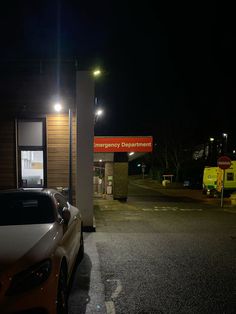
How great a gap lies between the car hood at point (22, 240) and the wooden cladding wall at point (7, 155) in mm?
7036

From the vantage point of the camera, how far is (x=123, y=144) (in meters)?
19.2

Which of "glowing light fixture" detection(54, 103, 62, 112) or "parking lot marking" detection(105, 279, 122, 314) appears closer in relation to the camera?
"parking lot marking" detection(105, 279, 122, 314)

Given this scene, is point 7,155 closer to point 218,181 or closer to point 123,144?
point 123,144

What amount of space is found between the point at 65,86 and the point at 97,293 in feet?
25.3

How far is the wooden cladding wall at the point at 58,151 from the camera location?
1152 cm

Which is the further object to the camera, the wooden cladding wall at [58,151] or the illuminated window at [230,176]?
the illuminated window at [230,176]

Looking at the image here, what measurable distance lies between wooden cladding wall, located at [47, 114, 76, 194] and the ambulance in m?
15.3

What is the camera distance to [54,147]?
37.9 feet

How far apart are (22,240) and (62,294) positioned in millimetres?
800

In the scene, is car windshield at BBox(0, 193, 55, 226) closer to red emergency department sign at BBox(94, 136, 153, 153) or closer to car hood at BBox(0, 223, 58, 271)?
car hood at BBox(0, 223, 58, 271)

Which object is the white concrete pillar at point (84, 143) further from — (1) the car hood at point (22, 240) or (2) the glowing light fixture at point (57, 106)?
(1) the car hood at point (22, 240)

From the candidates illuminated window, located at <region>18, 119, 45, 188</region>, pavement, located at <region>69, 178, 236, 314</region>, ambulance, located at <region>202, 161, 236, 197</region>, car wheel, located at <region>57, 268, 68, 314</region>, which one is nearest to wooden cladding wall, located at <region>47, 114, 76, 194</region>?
illuminated window, located at <region>18, 119, 45, 188</region>

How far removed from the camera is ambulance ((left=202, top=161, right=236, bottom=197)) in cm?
Result: 2436

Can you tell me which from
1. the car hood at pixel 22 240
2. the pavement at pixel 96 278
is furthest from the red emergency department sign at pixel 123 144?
the car hood at pixel 22 240
